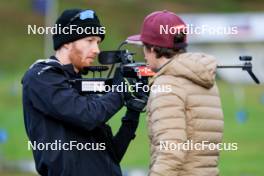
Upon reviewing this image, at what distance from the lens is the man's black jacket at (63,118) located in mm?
6090

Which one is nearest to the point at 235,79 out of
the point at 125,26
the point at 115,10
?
the point at 125,26

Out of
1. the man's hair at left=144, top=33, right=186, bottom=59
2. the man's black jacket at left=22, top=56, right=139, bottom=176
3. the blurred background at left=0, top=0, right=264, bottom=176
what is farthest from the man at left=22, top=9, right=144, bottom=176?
the blurred background at left=0, top=0, right=264, bottom=176

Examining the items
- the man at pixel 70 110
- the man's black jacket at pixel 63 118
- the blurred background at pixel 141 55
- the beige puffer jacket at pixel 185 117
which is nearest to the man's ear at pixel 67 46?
the man at pixel 70 110

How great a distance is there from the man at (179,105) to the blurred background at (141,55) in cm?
741

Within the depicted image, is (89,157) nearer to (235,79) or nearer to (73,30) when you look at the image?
(73,30)

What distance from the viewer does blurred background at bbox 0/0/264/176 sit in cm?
1745

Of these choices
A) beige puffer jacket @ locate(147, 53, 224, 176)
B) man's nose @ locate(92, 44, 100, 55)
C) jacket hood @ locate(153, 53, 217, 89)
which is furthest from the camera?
man's nose @ locate(92, 44, 100, 55)

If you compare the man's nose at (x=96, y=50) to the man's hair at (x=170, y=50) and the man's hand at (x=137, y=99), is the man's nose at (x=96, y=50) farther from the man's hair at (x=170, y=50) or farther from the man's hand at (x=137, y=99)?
the man's hair at (x=170, y=50)

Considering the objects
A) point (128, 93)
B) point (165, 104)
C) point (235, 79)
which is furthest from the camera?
point (235, 79)

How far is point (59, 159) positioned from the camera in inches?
242

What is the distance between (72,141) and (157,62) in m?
0.81

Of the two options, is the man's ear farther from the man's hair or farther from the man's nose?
the man's hair

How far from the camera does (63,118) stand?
20.0 ft

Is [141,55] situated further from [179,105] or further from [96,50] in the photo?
[179,105]
